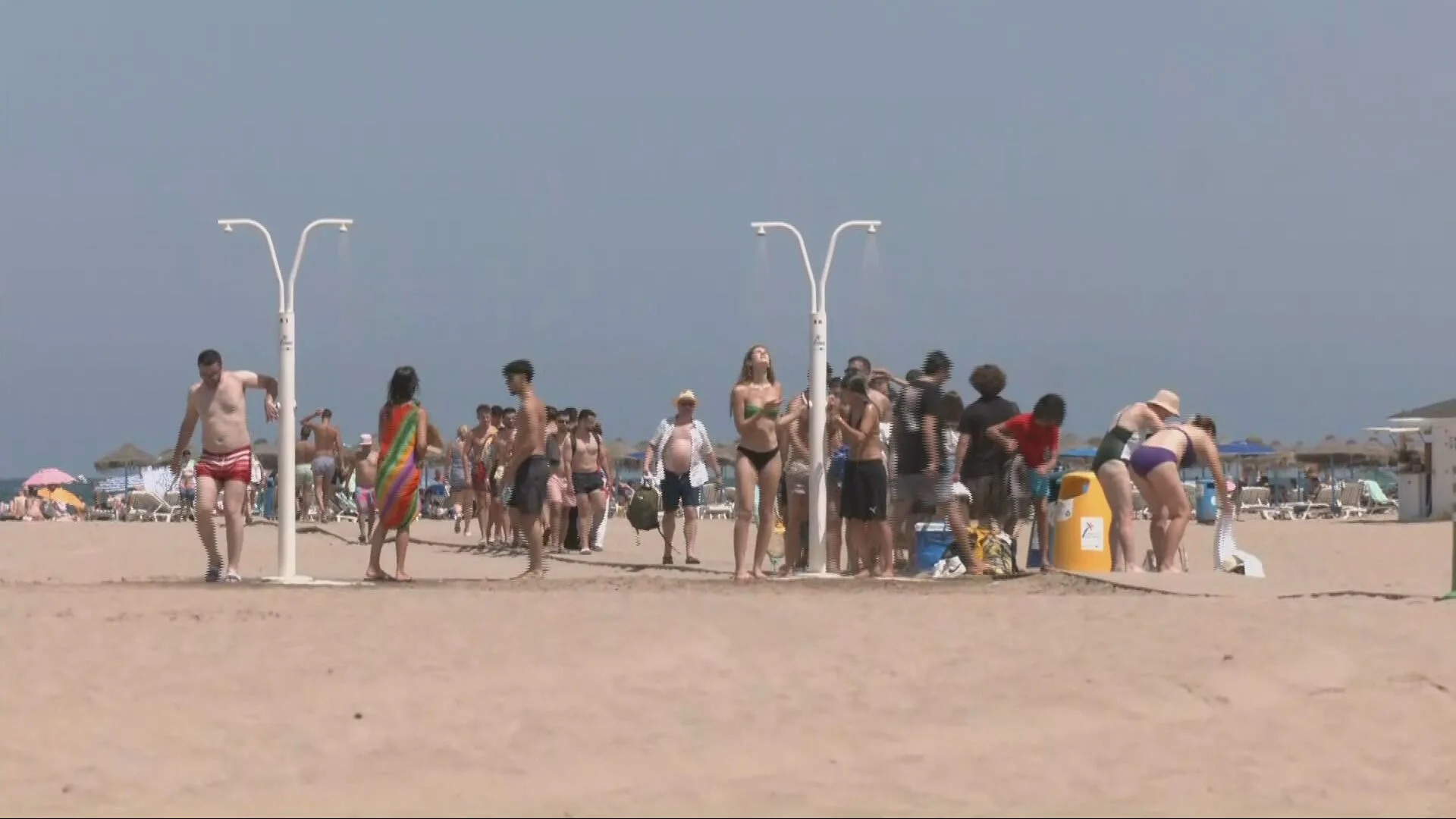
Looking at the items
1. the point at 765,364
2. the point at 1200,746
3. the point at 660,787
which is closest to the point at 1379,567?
the point at 765,364

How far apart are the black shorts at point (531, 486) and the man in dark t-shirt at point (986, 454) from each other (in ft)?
8.47

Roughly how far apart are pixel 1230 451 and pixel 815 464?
2959 centimetres

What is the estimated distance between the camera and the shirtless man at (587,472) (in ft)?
56.7

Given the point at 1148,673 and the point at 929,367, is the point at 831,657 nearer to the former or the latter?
the point at 1148,673

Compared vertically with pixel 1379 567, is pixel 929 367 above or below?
above

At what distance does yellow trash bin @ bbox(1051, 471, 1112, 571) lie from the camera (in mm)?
12836

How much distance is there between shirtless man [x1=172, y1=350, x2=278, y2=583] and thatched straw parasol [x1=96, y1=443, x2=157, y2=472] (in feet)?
124

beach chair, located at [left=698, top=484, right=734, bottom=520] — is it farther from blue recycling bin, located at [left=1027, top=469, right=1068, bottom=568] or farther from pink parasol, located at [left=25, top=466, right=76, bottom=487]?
blue recycling bin, located at [left=1027, top=469, right=1068, bottom=568]

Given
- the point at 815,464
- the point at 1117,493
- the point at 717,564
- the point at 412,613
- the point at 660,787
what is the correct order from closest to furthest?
1. the point at 660,787
2. the point at 412,613
3. the point at 1117,493
4. the point at 815,464
5. the point at 717,564

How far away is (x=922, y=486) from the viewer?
485 inches

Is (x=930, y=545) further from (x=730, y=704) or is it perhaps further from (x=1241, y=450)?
(x=1241, y=450)

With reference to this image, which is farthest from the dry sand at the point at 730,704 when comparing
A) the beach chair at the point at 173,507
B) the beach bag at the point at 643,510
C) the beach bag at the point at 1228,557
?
the beach chair at the point at 173,507

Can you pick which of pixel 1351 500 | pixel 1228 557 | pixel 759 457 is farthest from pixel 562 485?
pixel 1351 500

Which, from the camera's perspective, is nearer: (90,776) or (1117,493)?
(90,776)
